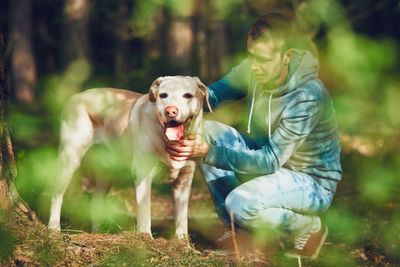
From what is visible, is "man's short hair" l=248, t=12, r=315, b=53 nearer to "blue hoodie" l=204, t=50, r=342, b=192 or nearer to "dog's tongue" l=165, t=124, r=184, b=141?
"blue hoodie" l=204, t=50, r=342, b=192

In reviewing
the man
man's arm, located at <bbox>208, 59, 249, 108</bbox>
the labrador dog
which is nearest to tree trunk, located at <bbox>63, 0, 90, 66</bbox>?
the labrador dog

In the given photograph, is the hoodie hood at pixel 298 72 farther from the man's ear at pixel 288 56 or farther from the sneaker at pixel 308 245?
the sneaker at pixel 308 245

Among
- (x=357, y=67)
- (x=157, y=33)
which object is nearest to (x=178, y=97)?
(x=357, y=67)

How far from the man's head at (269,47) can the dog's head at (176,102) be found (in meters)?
0.43

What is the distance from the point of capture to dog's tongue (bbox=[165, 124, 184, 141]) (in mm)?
4867

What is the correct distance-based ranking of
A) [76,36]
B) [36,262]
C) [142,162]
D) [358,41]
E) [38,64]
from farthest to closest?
[38,64]
[76,36]
[142,162]
[358,41]
[36,262]

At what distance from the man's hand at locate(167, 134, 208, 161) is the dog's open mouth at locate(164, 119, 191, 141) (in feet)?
0.13

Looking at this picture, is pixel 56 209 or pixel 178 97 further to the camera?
pixel 56 209

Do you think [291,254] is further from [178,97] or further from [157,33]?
[157,33]

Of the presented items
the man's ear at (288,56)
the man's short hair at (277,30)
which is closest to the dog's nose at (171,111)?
the man's short hair at (277,30)

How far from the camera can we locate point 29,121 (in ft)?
27.2

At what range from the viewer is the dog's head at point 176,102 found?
15.9 ft

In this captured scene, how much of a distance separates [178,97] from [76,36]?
12.9m

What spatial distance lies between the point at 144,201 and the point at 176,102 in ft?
2.75
